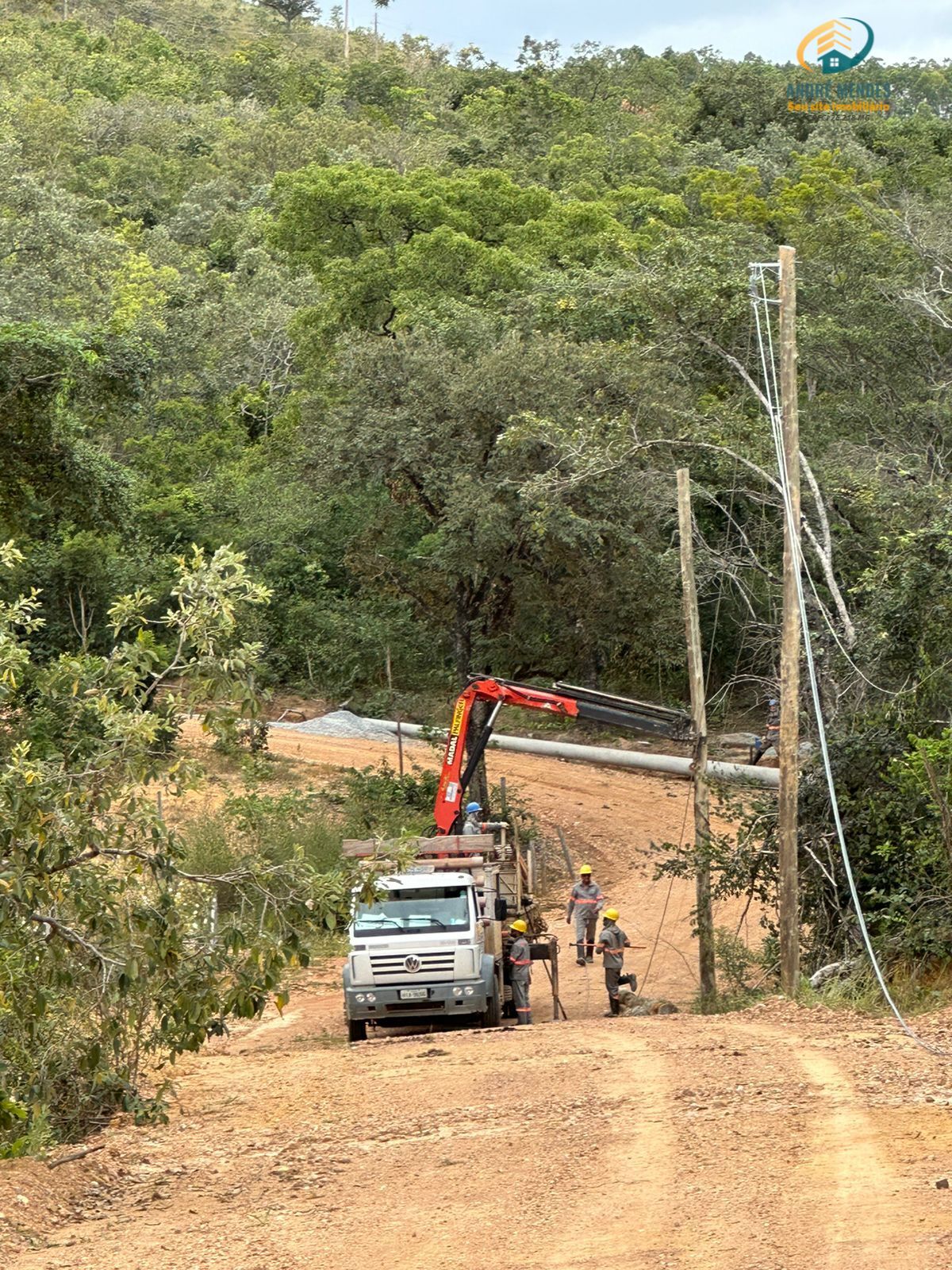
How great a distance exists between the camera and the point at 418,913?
18.0m

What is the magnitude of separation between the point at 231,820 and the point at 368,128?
56.9 metres

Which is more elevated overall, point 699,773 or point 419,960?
point 699,773

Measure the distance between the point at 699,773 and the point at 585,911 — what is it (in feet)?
13.3

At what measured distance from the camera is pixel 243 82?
98688mm

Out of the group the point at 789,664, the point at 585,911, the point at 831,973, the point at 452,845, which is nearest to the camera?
the point at 789,664

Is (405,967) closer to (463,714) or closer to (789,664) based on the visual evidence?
(789,664)

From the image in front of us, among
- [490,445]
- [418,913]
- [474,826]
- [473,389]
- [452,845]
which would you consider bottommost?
[418,913]

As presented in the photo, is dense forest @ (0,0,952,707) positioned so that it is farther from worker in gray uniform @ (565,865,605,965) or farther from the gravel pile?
worker in gray uniform @ (565,865,605,965)

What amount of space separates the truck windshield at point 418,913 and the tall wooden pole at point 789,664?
3647 mm

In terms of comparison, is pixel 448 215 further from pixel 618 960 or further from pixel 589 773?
pixel 618 960

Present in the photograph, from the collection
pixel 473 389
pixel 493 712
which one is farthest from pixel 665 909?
pixel 473 389

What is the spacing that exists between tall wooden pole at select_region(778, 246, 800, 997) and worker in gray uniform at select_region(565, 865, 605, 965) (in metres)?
5.42

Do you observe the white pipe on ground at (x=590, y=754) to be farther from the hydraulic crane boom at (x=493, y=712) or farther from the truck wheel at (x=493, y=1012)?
the truck wheel at (x=493, y=1012)

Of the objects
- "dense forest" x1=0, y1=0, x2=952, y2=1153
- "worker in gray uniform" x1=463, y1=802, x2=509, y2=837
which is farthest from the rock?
"worker in gray uniform" x1=463, y1=802, x2=509, y2=837
